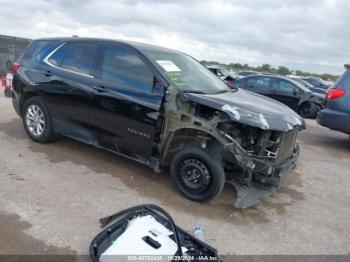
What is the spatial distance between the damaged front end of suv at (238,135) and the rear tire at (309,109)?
8.22 meters

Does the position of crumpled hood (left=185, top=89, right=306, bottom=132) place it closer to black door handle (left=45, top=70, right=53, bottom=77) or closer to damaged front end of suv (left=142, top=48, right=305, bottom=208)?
damaged front end of suv (left=142, top=48, right=305, bottom=208)

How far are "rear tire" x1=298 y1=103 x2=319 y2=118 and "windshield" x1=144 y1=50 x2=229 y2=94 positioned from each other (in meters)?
7.56

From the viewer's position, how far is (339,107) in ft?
24.1

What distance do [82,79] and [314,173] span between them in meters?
4.01

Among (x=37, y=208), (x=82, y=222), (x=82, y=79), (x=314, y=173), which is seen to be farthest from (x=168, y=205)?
(x=314, y=173)

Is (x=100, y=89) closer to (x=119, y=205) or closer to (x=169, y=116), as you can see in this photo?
(x=169, y=116)

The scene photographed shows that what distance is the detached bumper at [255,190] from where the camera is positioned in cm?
402

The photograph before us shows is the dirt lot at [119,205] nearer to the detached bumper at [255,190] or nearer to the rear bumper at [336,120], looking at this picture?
the detached bumper at [255,190]

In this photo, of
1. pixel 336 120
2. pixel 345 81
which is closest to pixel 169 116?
pixel 336 120

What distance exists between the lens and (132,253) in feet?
8.84

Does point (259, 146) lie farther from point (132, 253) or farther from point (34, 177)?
point (34, 177)

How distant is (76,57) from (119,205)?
7.79ft

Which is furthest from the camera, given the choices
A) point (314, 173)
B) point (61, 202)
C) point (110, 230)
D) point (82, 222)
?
point (314, 173)

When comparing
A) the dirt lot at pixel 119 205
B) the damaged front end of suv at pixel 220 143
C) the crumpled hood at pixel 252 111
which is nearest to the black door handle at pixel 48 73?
the dirt lot at pixel 119 205
